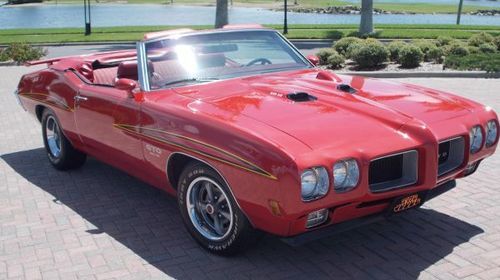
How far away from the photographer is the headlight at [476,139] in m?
4.32

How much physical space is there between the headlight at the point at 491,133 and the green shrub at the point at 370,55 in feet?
30.6

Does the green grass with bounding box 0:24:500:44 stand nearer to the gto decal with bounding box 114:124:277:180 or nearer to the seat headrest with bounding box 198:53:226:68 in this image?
the seat headrest with bounding box 198:53:226:68

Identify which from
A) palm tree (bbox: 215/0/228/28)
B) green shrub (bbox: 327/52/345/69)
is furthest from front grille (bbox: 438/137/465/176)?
palm tree (bbox: 215/0/228/28)

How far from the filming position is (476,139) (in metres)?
4.37

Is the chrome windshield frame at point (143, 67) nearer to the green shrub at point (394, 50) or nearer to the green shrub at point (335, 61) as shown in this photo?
the green shrub at point (335, 61)

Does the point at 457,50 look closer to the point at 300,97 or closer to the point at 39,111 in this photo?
the point at 39,111

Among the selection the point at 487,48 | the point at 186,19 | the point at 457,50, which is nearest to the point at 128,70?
the point at 457,50

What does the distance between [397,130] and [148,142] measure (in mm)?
1920

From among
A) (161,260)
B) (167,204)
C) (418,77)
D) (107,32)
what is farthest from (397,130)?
(107,32)

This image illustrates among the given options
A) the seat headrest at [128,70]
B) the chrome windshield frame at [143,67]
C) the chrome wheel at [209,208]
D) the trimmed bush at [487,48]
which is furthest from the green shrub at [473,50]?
the chrome wheel at [209,208]

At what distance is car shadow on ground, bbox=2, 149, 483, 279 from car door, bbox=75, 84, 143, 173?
46 centimetres

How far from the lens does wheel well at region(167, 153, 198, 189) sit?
14.4 ft

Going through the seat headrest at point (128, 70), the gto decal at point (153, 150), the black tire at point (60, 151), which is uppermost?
the seat headrest at point (128, 70)

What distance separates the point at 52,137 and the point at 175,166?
105 inches
